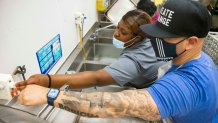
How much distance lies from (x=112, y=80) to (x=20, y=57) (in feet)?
1.72

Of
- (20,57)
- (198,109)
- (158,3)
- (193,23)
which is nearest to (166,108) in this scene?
(198,109)

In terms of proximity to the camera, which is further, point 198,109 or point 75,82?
point 75,82

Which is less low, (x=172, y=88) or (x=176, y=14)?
(x=176, y=14)

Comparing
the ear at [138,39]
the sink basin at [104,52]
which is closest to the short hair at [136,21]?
the ear at [138,39]

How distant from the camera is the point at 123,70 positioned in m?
1.16

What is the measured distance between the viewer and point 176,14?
831 mm

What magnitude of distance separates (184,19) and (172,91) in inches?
12.0

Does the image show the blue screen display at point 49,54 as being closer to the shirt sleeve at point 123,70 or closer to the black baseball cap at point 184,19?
the shirt sleeve at point 123,70

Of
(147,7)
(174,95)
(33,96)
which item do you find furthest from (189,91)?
(147,7)

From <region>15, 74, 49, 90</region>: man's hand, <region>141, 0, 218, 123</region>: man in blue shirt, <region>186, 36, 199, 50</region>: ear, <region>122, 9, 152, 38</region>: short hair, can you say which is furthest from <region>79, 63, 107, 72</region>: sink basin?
<region>186, 36, 199, 50</region>: ear

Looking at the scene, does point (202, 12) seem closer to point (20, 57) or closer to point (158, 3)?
point (20, 57)

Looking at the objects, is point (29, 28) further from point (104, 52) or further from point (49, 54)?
point (104, 52)

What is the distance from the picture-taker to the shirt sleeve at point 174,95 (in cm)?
74

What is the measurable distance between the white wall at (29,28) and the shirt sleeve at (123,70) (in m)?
0.42
